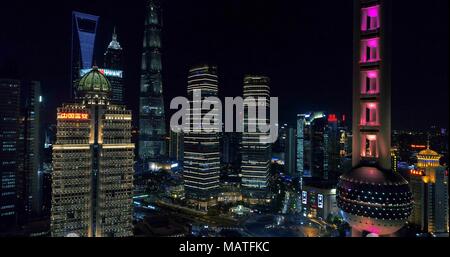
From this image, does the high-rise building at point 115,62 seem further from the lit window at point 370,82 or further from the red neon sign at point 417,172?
the lit window at point 370,82

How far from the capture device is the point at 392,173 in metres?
11.3

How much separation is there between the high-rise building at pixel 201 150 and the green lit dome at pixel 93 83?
15.2m

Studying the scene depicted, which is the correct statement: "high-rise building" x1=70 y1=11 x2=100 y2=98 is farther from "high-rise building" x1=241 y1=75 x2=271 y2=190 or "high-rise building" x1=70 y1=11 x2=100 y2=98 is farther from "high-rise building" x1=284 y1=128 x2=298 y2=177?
"high-rise building" x1=284 y1=128 x2=298 y2=177

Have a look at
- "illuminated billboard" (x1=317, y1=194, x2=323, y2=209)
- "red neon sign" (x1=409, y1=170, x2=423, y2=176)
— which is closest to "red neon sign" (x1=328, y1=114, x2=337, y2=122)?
"illuminated billboard" (x1=317, y1=194, x2=323, y2=209)

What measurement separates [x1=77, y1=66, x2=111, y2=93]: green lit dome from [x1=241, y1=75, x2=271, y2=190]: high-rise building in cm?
2003

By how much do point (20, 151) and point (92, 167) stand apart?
14092 millimetres

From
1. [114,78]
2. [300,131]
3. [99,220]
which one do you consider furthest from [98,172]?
[114,78]

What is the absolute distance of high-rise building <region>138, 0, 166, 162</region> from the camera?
60.5 metres

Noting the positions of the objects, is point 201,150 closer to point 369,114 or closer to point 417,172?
point 417,172

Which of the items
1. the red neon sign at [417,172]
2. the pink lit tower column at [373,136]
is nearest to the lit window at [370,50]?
the pink lit tower column at [373,136]
